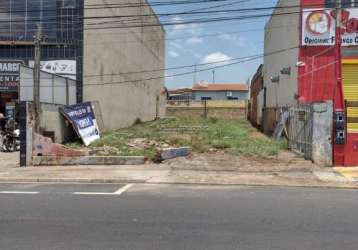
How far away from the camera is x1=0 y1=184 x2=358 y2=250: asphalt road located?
7.43 meters

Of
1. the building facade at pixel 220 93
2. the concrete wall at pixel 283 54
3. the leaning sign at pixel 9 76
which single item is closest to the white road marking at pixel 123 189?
the concrete wall at pixel 283 54

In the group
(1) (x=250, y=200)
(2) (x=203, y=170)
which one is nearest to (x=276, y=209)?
(1) (x=250, y=200)

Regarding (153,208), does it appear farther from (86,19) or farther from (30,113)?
(86,19)

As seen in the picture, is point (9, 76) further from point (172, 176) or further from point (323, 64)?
point (172, 176)

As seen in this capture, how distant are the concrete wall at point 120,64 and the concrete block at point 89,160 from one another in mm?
9703

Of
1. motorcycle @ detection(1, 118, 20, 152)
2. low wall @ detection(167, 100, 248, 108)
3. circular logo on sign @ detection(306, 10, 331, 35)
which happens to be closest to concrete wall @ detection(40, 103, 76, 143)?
motorcycle @ detection(1, 118, 20, 152)

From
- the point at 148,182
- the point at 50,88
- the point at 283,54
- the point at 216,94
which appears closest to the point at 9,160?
the point at 50,88

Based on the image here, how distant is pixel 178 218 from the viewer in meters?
9.12

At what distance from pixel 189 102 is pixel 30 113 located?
55.8 meters

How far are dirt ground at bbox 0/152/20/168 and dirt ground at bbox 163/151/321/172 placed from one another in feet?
17.7

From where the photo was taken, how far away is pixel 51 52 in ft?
92.6

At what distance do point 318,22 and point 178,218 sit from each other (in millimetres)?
17746

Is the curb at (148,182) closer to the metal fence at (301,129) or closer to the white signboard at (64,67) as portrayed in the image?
the metal fence at (301,129)

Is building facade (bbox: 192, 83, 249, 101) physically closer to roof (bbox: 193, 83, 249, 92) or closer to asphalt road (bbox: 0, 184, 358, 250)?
roof (bbox: 193, 83, 249, 92)
